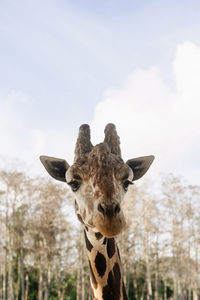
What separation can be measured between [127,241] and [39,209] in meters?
9.16

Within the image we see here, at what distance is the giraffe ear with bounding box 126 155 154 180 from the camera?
13.1 feet

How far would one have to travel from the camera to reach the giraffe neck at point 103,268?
10.6ft

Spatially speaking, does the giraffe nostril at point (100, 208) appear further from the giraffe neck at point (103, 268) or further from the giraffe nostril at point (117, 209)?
the giraffe neck at point (103, 268)

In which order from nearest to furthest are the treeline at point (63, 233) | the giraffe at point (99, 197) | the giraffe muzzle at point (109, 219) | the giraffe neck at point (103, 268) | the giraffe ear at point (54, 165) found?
the giraffe muzzle at point (109, 219), the giraffe at point (99, 197), the giraffe neck at point (103, 268), the giraffe ear at point (54, 165), the treeline at point (63, 233)

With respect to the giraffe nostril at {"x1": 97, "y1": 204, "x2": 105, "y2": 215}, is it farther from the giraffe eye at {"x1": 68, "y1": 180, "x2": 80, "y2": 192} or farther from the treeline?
the treeline

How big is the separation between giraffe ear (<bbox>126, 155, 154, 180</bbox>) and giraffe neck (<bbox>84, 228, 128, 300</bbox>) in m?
1.00

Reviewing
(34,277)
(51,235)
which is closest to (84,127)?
(51,235)

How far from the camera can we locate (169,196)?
34.8 meters

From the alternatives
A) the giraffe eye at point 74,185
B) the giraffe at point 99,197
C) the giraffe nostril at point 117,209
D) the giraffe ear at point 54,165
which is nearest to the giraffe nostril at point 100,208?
the giraffe at point 99,197

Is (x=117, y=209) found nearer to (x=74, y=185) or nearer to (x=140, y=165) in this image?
(x=74, y=185)

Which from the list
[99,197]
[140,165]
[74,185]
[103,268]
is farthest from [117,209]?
[140,165]

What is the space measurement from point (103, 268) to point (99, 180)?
1032 millimetres

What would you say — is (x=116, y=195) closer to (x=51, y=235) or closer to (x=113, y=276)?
(x=113, y=276)

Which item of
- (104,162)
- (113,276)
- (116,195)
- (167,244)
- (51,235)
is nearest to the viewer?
(116,195)
